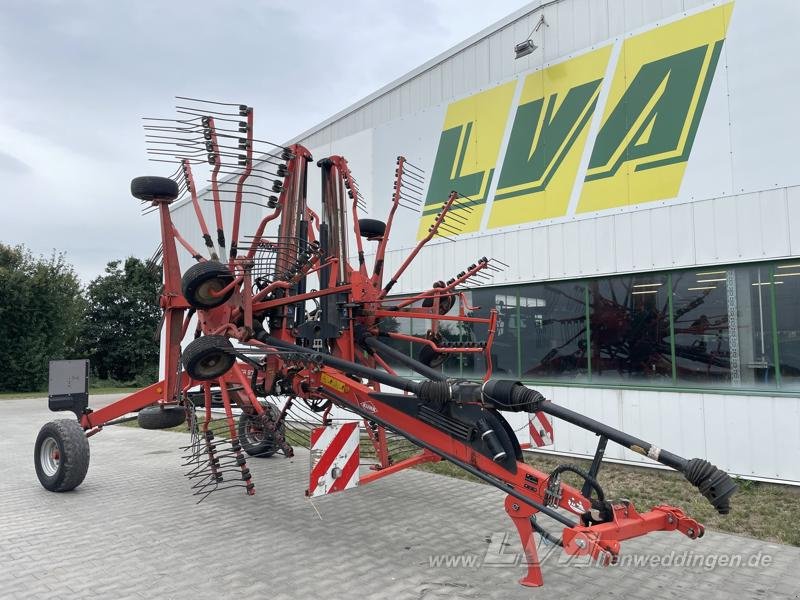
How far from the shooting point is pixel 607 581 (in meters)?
4.07

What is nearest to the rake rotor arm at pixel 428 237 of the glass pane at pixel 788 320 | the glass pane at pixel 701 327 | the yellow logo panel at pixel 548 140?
the yellow logo panel at pixel 548 140

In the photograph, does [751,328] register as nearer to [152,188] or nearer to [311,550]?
[311,550]

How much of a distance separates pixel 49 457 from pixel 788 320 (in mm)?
8462

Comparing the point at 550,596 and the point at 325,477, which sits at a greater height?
the point at 325,477

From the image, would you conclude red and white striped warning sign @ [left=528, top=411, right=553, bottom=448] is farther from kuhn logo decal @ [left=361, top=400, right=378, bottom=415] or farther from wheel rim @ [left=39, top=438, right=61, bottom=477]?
wheel rim @ [left=39, top=438, right=61, bottom=477]

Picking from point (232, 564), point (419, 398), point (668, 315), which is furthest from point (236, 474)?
point (668, 315)

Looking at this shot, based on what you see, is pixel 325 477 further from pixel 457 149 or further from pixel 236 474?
pixel 457 149

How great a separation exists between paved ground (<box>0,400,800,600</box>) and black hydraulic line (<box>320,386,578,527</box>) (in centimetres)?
65

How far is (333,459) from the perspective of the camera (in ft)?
14.6

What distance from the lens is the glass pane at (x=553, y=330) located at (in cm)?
821

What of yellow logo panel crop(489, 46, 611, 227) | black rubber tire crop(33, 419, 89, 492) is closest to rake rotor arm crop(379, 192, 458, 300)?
yellow logo panel crop(489, 46, 611, 227)

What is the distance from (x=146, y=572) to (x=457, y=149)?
24.6 ft

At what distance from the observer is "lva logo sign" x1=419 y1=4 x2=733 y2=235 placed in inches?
284

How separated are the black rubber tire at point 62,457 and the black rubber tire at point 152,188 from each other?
109 inches
